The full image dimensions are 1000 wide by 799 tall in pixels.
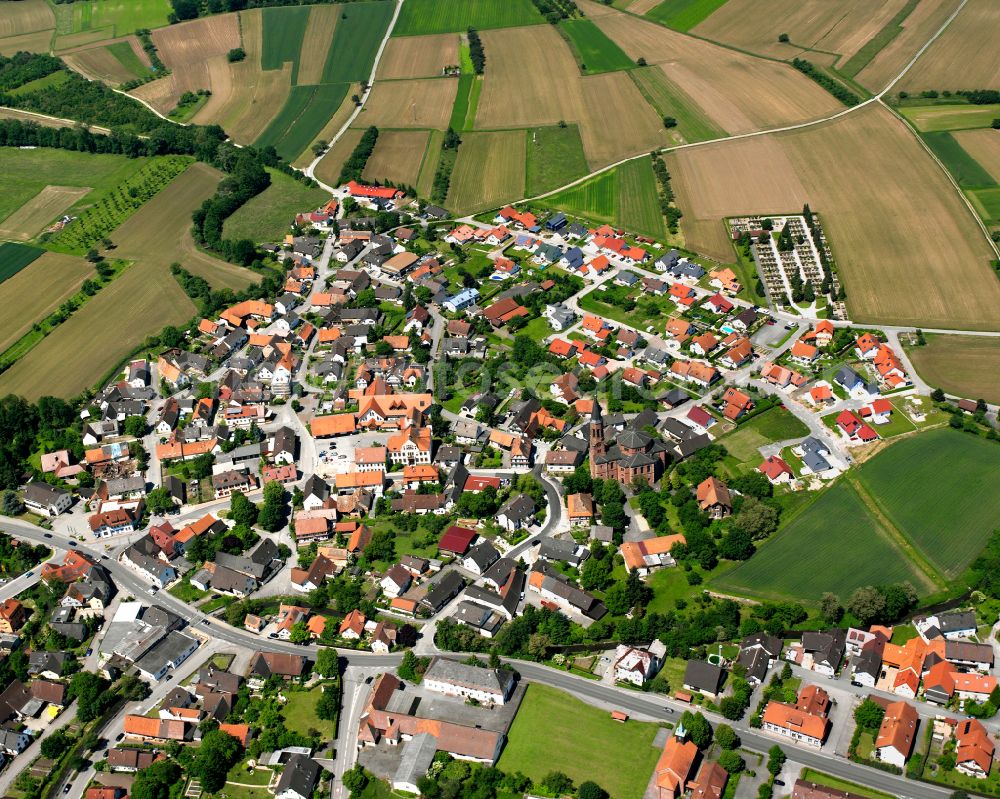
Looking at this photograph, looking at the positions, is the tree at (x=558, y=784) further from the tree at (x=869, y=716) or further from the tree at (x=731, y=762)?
the tree at (x=869, y=716)

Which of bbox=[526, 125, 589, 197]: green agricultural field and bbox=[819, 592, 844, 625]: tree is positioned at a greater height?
bbox=[526, 125, 589, 197]: green agricultural field

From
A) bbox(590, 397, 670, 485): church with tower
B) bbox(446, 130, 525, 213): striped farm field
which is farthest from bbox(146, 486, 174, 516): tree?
bbox(446, 130, 525, 213): striped farm field

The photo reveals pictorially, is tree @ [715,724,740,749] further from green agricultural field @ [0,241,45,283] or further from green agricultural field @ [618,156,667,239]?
green agricultural field @ [0,241,45,283]

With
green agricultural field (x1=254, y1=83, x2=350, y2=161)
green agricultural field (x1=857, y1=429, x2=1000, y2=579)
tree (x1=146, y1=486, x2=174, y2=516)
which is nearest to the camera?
green agricultural field (x1=857, y1=429, x2=1000, y2=579)

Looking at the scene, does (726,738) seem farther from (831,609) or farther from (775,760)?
(831,609)

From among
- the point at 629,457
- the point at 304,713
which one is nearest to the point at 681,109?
the point at 629,457

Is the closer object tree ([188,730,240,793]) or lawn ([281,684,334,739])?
tree ([188,730,240,793])

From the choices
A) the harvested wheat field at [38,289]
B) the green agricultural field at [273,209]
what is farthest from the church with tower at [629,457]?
the harvested wheat field at [38,289]
